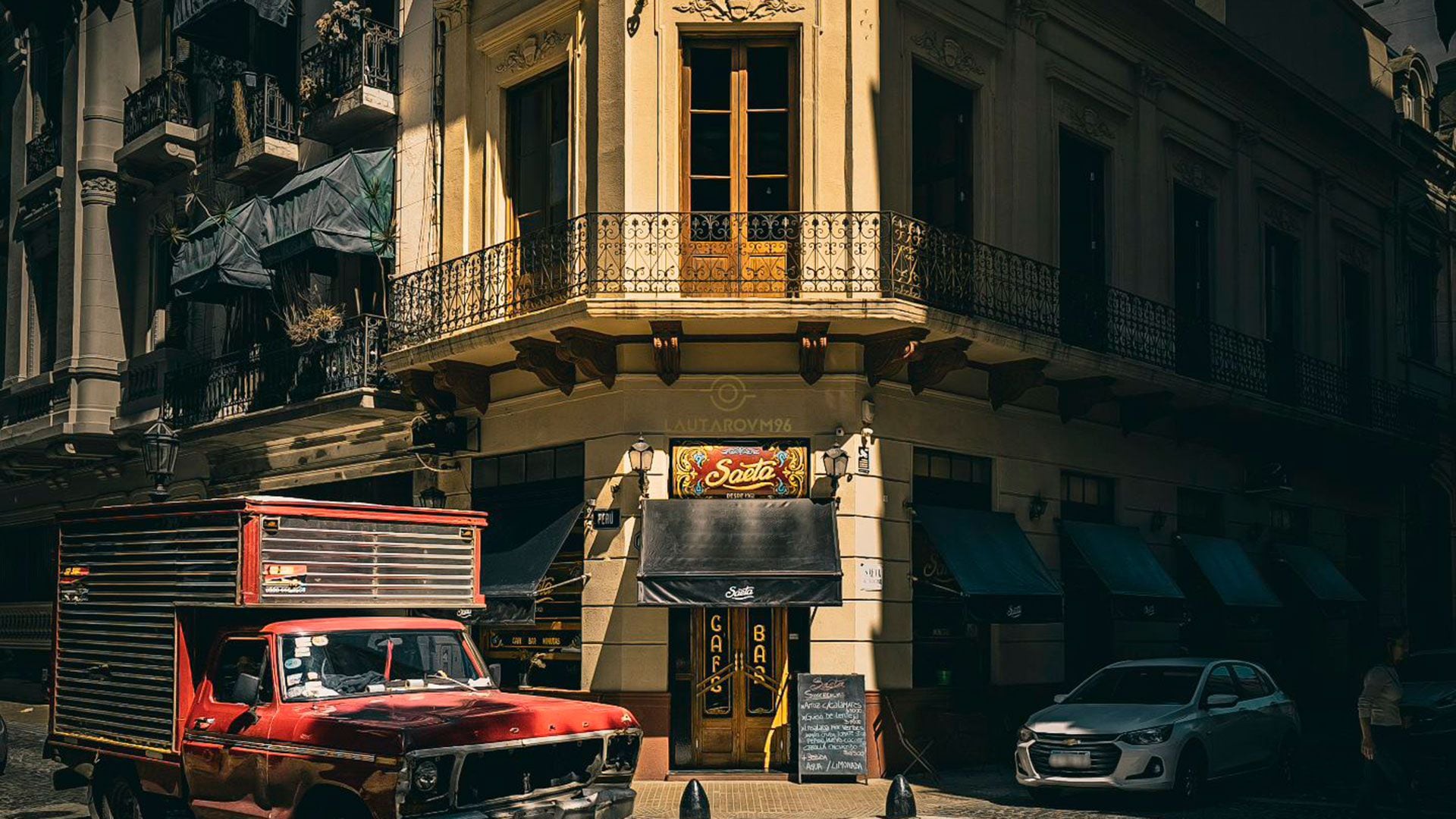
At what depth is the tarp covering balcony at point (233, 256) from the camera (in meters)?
22.2

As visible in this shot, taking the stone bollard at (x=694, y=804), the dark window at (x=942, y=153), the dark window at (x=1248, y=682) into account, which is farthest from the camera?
the dark window at (x=942, y=153)

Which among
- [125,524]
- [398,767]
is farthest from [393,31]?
[398,767]

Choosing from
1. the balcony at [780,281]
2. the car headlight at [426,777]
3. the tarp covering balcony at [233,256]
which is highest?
the tarp covering balcony at [233,256]

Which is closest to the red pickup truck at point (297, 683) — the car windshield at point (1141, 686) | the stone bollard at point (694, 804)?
the stone bollard at point (694, 804)

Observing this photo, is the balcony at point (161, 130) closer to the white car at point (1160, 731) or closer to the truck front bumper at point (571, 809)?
the white car at point (1160, 731)

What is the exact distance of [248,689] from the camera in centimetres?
1094

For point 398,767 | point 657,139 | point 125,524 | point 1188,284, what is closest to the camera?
point 398,767

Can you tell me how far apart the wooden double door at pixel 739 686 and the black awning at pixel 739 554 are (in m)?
0.75

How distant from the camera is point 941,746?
18.4 m

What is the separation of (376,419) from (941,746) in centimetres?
943

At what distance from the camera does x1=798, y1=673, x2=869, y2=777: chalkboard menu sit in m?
16.9

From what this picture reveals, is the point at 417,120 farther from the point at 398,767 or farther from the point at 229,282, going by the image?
the point at 398,767

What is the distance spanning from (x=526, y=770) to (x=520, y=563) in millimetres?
8117

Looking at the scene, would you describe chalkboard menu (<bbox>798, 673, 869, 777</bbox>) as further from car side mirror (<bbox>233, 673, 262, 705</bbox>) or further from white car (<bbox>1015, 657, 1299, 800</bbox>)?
car side mirror (<bbox>233, 673, 262, 705</bbox>)
